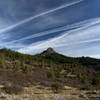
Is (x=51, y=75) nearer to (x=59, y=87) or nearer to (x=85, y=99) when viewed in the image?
(x=59, y=87)

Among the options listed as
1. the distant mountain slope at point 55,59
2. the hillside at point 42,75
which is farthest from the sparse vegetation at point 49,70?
the distant mountain slope at point 55,59

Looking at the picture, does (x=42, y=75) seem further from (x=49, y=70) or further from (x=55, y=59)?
(x=55, y=59)

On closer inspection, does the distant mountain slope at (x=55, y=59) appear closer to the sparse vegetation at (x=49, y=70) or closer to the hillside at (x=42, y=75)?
the sparse vegetation at (x=49, y=70)

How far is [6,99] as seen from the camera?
24.5 ft

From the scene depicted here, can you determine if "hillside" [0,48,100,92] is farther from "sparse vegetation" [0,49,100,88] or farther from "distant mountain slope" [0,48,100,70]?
"distant mountain slope" [0,48,100,70]

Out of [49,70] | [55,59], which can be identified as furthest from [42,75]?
[55,59]

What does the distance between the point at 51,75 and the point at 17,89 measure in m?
17.2

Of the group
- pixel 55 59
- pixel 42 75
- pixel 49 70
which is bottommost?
pixel 42 75

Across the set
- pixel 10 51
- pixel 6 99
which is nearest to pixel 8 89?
pixel 6 99

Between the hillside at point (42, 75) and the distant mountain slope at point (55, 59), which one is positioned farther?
the distant mountain slope at point (55, 59)

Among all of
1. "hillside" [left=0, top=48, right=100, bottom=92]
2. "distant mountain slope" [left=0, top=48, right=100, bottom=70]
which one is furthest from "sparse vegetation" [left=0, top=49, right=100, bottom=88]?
"distant mountain slope" [left=0, top=48, right=100, bottom=70]

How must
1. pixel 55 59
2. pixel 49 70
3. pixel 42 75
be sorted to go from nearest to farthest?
pixel 42 75, pixel 49 70, pixel 55 59

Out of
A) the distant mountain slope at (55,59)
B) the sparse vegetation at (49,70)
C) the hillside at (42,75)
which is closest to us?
the hillside at (42,75)

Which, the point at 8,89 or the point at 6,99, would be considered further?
the point at 8,89
